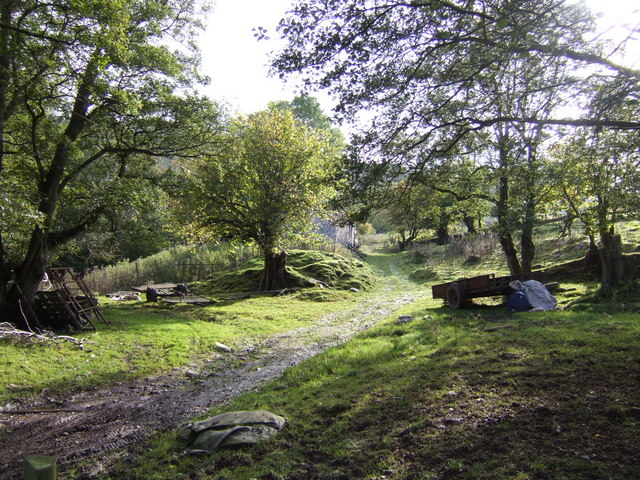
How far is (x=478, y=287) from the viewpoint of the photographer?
1292 centimetres

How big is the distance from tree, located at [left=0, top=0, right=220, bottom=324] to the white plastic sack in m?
11.8

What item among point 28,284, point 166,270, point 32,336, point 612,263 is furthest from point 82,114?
point 612,263

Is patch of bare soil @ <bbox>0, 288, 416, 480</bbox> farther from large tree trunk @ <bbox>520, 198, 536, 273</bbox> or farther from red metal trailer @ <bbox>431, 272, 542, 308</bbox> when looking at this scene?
large tree trunk @ <bbox>520, 198, 536, 273</bbox>

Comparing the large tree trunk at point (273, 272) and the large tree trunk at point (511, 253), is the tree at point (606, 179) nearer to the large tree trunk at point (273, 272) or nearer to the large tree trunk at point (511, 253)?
the large tree trunk at point (511, 253)

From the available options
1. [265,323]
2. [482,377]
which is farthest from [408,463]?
[265,323]

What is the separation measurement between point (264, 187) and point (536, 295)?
13.2 metres

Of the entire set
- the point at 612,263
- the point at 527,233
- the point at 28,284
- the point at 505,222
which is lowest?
the point at 612,263

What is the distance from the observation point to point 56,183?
1144 cm

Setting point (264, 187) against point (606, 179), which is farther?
point (264, 187)

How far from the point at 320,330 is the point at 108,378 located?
21.3ft

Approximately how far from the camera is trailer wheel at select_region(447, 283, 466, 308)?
13305 mm

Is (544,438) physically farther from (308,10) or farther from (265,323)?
(265,323)

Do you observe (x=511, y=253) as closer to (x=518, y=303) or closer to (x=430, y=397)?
(x=518, y=303)

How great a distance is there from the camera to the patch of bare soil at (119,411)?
4.89 meters
